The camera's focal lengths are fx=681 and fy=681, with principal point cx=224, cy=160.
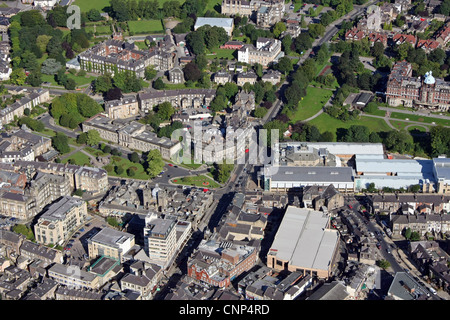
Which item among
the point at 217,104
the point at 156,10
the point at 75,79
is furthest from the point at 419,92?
the point at 156,10

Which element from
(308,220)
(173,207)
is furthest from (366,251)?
(173,207)

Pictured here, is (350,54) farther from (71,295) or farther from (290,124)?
(71,295)

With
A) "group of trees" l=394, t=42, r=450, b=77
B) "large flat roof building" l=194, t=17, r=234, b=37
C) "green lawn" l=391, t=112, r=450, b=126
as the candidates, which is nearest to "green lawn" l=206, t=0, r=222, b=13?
"large flat roof building" l=194, t=17, r=234, b=37

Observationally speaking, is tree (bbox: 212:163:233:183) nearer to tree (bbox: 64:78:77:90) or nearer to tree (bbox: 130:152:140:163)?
tree (bbox: 130:152:140:163)

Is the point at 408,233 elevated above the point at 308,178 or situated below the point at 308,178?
below

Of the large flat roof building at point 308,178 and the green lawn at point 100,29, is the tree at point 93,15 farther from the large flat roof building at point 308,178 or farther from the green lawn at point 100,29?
the large flat roof building at point 308,178

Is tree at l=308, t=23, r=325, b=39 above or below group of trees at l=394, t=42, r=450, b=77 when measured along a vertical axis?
above

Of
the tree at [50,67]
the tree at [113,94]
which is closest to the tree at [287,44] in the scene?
the tree at [113,94]

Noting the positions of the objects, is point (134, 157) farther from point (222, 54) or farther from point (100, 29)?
point (100, 29)
